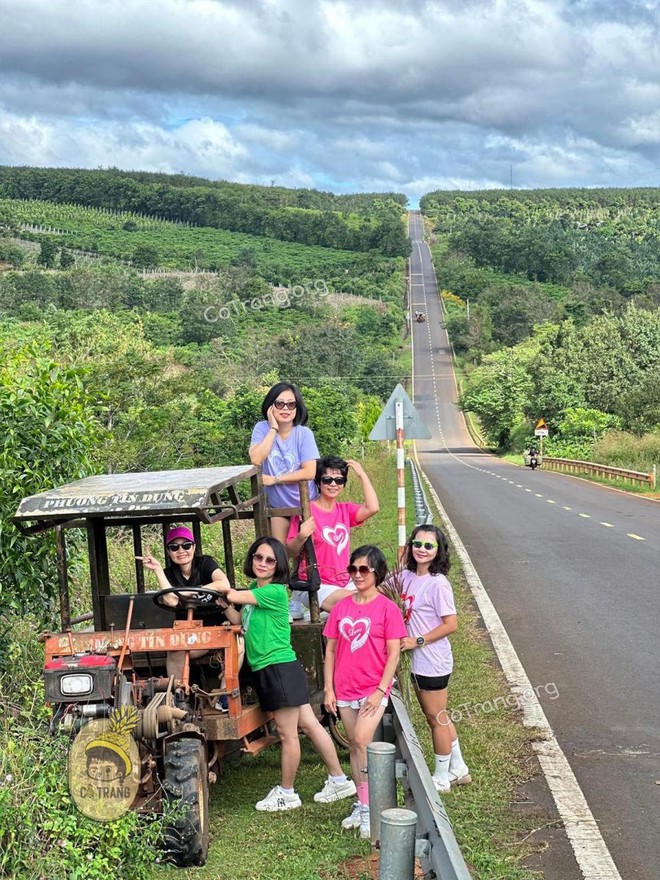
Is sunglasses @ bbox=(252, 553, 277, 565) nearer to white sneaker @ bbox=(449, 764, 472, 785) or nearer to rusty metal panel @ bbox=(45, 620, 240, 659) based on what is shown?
rusty metal panel @ bbox=(45, 620, 240, 659)

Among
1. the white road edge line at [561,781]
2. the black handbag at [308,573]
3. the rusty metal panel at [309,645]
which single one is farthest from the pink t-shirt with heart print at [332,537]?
the white road edge line at [561,781]

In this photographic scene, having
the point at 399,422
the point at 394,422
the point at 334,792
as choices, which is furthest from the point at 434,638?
the point at 394,422

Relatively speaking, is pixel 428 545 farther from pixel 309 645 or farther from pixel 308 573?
pixel 309 645

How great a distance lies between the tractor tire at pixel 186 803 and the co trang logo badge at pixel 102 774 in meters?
0.34

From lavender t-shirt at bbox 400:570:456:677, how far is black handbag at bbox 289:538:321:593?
2.49ft

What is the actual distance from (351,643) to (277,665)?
0.51 metres

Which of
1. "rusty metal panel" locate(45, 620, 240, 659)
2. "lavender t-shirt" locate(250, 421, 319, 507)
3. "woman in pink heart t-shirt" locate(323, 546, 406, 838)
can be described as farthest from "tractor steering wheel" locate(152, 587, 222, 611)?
"lavender t-shirt" locate(250, 421, 319, 507)

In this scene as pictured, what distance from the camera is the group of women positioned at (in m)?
6.66

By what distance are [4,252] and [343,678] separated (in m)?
135

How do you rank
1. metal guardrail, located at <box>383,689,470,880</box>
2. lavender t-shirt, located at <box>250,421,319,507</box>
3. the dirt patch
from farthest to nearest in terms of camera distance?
lavender t-shirt, located at <box>250,421,319,507</box> → the dirt patch → metal guardrail, located at <box>383,689,470,880</box>

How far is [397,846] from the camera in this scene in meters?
4.57

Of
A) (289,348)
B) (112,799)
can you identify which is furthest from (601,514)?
(289,348)

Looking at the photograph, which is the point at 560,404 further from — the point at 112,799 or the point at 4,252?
the point at 4,252

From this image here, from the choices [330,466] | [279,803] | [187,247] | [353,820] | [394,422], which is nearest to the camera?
[353,820]
